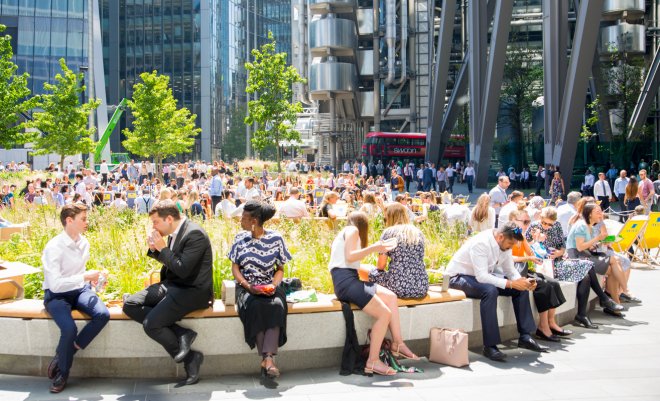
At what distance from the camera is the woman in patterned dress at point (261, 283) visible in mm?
7004

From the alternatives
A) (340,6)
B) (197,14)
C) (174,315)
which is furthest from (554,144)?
(197,14)

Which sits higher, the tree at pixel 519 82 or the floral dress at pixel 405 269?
the tree at pixel 519 82

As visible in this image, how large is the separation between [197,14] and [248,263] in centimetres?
8808

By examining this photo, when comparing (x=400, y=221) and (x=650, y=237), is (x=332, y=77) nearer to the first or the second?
(x=650, y=237)

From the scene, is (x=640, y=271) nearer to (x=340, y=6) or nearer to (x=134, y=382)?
(x=134, y=382)

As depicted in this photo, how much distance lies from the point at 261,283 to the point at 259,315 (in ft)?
1.31

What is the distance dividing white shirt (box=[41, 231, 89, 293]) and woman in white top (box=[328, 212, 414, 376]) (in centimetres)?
230

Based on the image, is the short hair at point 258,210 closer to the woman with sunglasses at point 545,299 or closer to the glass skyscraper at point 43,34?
the woman with sunglasses at point 545,299

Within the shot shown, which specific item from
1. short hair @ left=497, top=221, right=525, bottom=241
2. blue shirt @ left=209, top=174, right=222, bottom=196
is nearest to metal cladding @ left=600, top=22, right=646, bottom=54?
blue shirt @ left=209, top=174, right=222, bottom=196

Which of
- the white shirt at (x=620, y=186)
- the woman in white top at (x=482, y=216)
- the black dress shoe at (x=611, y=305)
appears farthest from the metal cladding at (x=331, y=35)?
the black dress shoe at (x=611, y=305)

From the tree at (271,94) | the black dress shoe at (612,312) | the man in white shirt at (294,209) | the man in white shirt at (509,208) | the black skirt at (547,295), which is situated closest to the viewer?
the black skirt at (547,295)

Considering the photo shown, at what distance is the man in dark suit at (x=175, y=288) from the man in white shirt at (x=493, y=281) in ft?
9.11

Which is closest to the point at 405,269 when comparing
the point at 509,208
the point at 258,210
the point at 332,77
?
the point at 258,210

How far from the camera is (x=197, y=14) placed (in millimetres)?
91438
